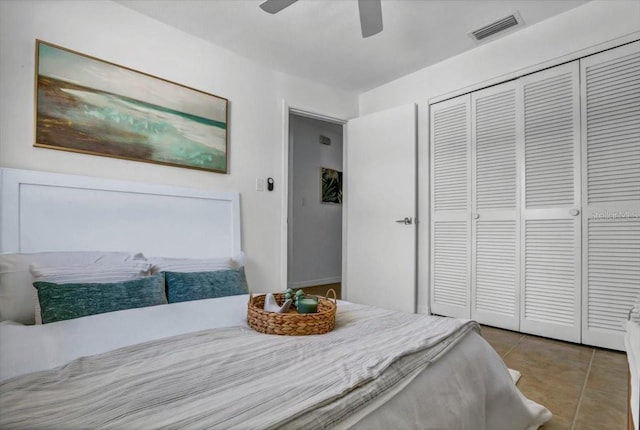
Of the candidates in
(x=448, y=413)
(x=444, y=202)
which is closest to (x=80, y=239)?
(x=448, y=413)

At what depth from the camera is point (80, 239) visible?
2193 mm

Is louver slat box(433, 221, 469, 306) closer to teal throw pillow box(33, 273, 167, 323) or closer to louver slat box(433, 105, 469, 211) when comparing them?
louver slat box(433, 105, 469, 211)

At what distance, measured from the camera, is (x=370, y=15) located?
6.71 feet

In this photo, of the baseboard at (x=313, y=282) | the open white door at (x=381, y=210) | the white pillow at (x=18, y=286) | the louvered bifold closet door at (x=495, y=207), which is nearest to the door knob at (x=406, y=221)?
the open white door at (x=381, y=210)

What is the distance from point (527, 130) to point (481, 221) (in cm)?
84

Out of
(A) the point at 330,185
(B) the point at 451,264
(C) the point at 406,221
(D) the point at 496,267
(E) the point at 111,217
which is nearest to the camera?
(E) the point at 111,217

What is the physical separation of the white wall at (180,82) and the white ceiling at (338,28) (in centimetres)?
17

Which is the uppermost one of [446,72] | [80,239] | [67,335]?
[446,72]

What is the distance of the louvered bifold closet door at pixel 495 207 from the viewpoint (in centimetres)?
287

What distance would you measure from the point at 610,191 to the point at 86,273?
135 inches

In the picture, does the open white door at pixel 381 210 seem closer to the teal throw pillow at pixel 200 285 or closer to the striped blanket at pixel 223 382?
the teal throw pillow at pixel 200 285

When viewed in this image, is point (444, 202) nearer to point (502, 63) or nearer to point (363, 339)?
point (502, 63)

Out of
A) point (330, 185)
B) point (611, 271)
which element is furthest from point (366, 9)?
point (330, 185)

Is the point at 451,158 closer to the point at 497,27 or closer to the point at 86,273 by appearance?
the point at 497,27
